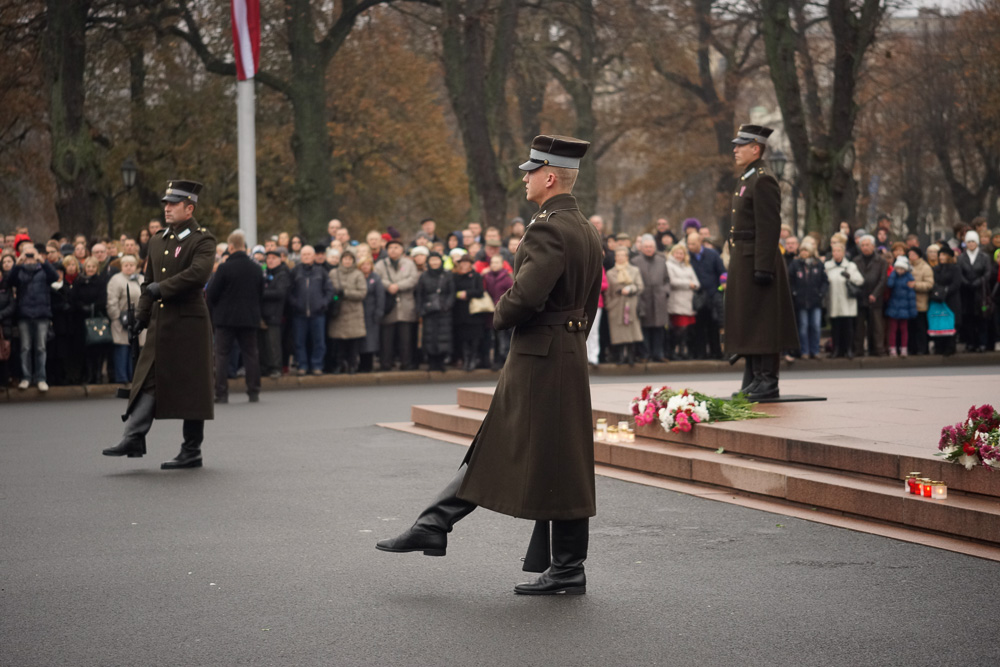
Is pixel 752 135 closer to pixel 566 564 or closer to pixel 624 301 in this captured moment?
pixel 566 564

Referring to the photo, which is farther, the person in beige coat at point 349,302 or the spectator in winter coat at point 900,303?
the spectator in winter coat at point 900,303

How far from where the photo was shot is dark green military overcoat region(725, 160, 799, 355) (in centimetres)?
1127

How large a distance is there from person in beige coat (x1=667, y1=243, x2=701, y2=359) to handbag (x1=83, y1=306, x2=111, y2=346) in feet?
29.3

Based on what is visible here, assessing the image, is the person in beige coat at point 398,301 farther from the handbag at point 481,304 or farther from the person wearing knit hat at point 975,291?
the person wearing knit hat at point 975,291

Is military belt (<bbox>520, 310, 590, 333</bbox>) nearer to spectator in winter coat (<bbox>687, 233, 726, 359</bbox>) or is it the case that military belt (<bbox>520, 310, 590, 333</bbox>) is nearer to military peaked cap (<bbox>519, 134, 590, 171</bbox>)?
military peaked cap (<bbox>519, 134, 590, 171</bbox>)

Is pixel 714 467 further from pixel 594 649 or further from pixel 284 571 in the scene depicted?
pixel 594 649

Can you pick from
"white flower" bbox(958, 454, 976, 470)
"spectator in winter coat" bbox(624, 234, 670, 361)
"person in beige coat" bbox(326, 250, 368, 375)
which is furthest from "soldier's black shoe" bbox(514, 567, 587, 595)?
"spectator in winter coat" bbox(624, 234, 670, 361)

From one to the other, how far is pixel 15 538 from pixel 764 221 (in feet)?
20.9

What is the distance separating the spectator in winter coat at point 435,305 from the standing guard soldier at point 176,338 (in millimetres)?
9773

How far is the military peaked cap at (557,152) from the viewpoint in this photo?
21.6 ft

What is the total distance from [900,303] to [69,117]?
16104 mm

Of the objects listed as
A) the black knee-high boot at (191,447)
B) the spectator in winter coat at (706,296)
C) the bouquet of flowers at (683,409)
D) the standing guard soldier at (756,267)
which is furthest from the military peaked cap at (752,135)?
the spectator in winter coat at (706,296)

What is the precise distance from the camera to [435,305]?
21.0m

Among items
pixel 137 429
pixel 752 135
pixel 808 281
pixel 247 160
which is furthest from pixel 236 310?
pixel 808 281
